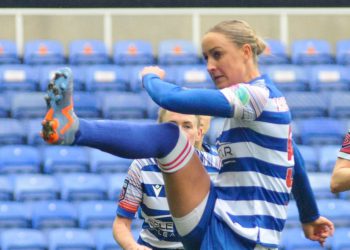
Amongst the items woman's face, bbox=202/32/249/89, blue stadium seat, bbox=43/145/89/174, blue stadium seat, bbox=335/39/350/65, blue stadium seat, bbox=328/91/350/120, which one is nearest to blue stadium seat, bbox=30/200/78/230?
blue stadium seat, bbox=43/145/89/174

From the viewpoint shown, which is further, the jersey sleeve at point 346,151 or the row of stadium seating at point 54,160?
the row of stadium seating at point 54,160

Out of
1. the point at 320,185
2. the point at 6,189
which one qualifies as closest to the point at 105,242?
the point at 6,189

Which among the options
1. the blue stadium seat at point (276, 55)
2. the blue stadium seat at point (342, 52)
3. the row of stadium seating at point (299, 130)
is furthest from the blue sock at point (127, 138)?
the blue stadium seat at point (342, 52)

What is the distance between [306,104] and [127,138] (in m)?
7.62

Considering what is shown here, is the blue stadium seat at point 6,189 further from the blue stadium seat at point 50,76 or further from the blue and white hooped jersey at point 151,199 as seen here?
the blue and white hooped jersey at point 151,199

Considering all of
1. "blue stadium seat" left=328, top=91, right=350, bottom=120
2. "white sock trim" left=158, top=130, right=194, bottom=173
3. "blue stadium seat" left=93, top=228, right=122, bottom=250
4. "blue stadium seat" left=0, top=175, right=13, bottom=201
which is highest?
"white sock trim" left=158, top=130, right=194, bottom=173

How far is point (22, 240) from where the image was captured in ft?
32.0

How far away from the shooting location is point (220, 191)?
5.34m

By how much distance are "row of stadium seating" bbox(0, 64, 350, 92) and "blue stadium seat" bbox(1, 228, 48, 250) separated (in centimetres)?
275

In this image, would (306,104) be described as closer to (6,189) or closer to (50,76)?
(50,76)

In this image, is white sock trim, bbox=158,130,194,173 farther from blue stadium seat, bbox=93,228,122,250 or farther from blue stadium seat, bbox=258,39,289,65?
blue stadium seat, bbox=258,39,289,65

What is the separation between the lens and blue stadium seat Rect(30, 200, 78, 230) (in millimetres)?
10320

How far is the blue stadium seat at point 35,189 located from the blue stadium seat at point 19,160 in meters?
0.38

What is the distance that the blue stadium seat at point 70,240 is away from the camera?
9781 millimetres
